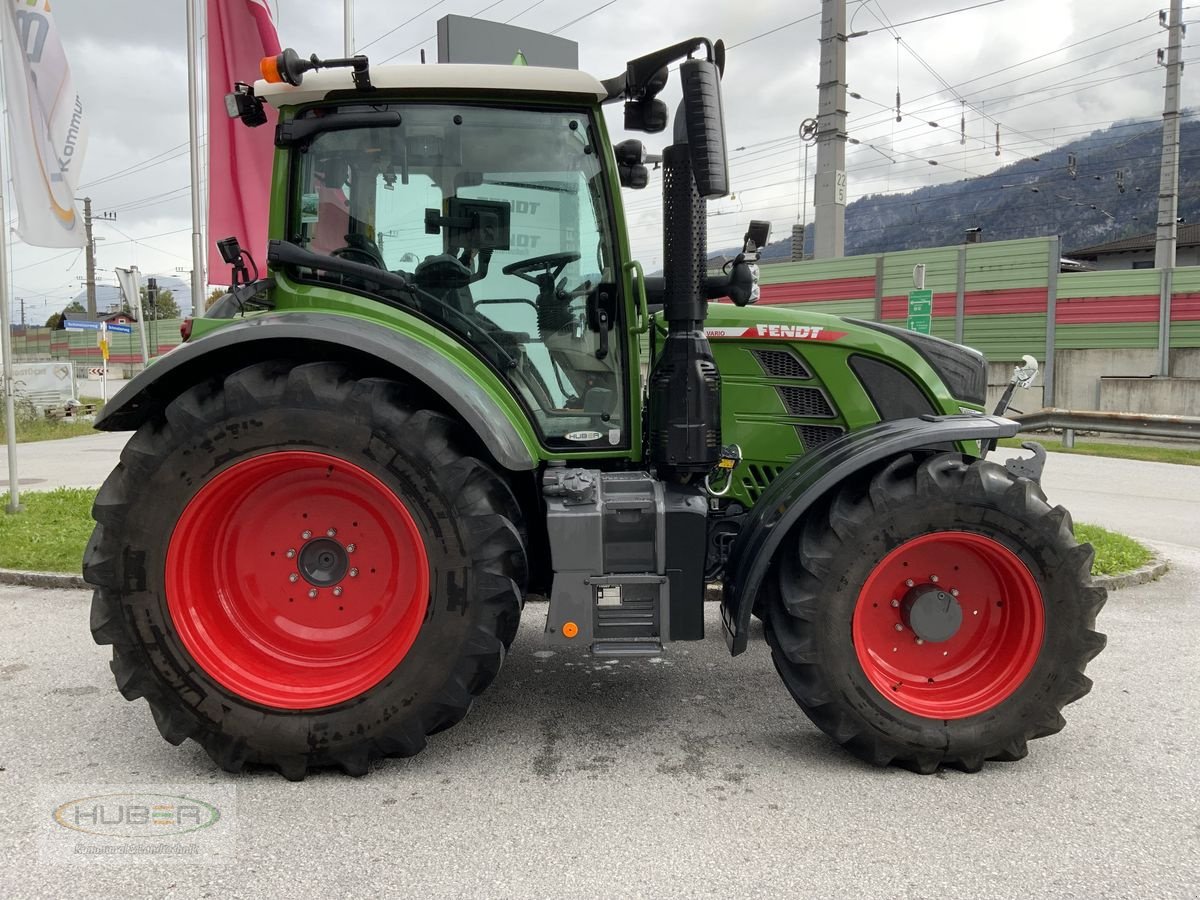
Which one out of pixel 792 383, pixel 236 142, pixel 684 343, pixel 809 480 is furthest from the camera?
pixel 236 142

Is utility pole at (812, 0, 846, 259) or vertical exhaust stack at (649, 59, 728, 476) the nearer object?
vertical exhaust stack at (649, 59, 728, 476)

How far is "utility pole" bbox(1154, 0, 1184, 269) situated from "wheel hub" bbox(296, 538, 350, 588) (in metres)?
22.6

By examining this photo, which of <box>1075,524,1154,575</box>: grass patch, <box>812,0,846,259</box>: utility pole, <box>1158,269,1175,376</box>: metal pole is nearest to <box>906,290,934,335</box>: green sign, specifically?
<box>1075,524,1154,575</box>: grass patch

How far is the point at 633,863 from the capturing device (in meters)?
2.49

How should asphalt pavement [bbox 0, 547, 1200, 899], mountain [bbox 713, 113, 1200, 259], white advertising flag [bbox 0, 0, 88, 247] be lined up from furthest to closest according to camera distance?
mountain [bbox 713, 113, 1200, 259] < white advertising flag [bbox 0, 0, 88, 247] < asphalt pavement [bbox 0, 547, 1200, 899]

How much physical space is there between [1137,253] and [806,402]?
1859 inches

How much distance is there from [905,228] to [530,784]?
673ft

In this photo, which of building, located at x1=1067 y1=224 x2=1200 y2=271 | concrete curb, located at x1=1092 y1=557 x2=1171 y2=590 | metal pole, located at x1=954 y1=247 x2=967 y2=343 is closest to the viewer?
concrete curb, located at x1=1092 y1=557 x2=1171 y2=590

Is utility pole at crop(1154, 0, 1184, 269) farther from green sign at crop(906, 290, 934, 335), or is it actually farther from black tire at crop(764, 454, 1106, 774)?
black tire at crop(764, 454, 1106, 774)

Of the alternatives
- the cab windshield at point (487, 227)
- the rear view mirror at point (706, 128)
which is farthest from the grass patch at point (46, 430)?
the rear view mirror at point (706, 128)

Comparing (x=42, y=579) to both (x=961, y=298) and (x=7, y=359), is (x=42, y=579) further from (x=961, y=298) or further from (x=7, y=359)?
(x=961, y=298)

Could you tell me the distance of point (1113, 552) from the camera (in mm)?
6242

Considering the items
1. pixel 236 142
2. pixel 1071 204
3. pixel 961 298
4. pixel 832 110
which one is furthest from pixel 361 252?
pixel 1071 204

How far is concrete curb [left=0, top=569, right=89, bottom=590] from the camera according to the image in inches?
223
